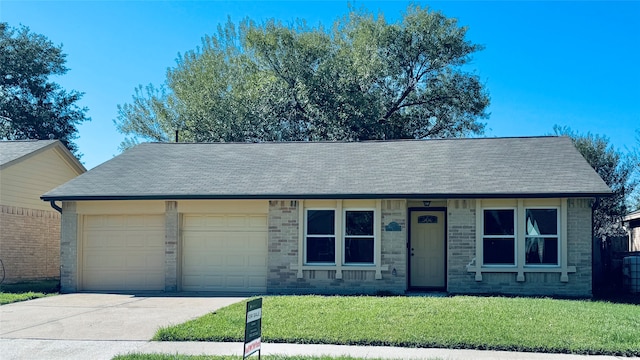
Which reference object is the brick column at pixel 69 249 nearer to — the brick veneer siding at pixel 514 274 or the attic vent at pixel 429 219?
the attic vent at pixel 429 219

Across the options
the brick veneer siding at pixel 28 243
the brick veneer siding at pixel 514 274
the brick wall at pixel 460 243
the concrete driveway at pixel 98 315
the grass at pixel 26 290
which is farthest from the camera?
the brick veneer siding at pixel 28 243

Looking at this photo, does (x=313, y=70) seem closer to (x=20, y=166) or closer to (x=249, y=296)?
(x=20, y=166)

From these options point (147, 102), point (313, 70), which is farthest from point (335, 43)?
point (147, 102)

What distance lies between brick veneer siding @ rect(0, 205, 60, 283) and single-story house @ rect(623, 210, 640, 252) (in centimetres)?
2131

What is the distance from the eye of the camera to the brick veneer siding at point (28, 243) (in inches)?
769

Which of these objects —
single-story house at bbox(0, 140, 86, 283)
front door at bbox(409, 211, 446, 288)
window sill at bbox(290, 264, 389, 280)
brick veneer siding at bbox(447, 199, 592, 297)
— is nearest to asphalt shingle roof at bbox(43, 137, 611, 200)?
brick veneer siding at bbox(447, 199, 592, 297)

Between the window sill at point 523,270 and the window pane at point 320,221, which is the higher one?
the window pane at point 320,221

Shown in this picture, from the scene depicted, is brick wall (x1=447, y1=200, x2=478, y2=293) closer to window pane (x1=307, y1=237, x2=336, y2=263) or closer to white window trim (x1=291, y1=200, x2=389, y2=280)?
white window trim (x1=291, y1=200, x2=389, y2=280)

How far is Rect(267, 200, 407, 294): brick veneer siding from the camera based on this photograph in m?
15.8

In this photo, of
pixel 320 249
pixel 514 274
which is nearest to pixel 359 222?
pixel 320 249

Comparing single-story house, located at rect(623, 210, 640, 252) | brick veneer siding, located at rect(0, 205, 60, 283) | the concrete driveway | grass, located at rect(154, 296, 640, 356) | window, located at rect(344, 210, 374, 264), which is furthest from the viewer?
single-story house, located at rect(623, 210, 640, 252)

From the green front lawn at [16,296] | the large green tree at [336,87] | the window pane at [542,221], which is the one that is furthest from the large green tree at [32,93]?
the window pane at [542,221]

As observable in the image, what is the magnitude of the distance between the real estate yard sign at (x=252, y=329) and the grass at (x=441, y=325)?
2389 mm

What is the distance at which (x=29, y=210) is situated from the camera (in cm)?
2077
